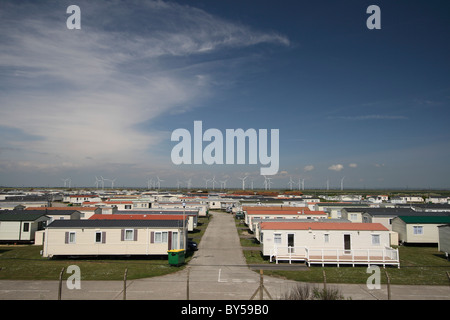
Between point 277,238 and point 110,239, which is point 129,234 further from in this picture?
point 277,238

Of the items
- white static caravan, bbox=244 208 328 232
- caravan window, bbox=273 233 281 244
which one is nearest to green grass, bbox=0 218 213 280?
caravan window, bbox=273 233 281 244

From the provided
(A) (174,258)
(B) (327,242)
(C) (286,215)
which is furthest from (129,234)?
(C) (286,215)

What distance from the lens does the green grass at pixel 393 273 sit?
2036 cm

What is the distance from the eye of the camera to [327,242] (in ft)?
89.5

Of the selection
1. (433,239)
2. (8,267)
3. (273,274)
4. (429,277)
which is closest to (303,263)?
(273,274)

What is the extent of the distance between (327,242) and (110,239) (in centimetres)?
1968

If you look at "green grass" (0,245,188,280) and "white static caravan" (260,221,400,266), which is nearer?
"green grass" (0,245,188,280)

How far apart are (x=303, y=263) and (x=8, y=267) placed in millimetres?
23622

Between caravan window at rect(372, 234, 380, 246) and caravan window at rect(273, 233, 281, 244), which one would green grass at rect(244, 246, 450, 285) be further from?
caravan window at rect(372, 234, 380, 246)

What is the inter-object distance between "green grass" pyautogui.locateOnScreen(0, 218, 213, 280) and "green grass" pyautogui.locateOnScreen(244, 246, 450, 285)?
834cm

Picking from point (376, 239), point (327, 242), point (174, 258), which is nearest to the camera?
point (174, 258)

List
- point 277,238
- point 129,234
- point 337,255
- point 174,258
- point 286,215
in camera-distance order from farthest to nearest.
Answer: point 286,215, point 277,238, point 129,234, point 337,255, point 174,258

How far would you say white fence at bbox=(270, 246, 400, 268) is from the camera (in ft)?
81.2
